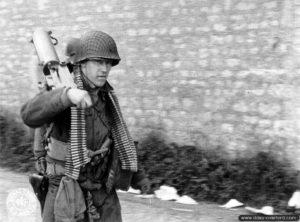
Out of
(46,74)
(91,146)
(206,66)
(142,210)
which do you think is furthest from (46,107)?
(206,66)

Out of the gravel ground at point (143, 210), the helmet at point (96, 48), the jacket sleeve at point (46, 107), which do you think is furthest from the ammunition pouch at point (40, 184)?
the gravel ground at point (143, 210)

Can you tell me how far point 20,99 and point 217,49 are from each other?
4190mm

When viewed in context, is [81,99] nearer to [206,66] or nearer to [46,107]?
[46,107]

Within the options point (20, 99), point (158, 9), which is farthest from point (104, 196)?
point (20, 99)

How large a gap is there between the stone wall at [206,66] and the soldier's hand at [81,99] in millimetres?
4059

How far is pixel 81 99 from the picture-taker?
2.69 m

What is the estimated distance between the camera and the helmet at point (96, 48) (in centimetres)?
313

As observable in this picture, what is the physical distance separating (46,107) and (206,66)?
14.4 feet

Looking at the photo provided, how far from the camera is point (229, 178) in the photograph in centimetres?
645

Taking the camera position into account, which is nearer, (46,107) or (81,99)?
(81,99)

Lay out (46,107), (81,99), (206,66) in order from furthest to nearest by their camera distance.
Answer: (206,66) < (46,107) < (81,99)

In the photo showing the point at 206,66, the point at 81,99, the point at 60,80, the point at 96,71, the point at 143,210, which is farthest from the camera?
the point at 206,66

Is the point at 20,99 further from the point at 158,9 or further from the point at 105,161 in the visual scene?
the point at 105,161

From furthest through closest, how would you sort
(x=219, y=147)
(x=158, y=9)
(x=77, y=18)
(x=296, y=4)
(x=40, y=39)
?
(x=77, y=18), (x=158, y=9), (x=219, y=147), (x=296, y=4), (x=40, y=39)
